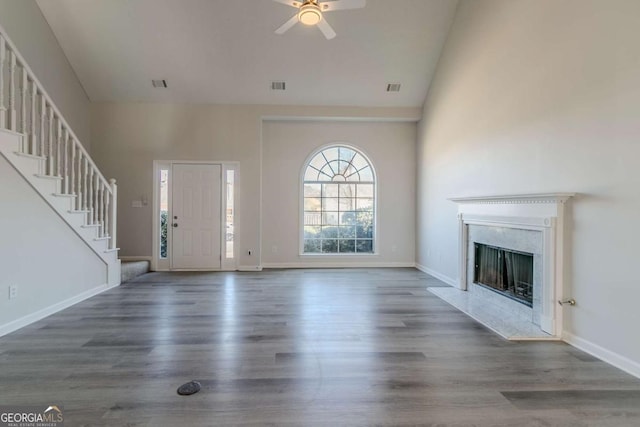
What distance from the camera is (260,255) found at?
6.13 metres

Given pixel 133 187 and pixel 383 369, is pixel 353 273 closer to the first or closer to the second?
pixel 383 369

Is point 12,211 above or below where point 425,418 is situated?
above

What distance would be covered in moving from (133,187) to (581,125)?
21.7ft

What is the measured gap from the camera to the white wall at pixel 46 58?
4.40 metres

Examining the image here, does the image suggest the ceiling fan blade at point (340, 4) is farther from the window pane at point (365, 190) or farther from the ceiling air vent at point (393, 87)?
the window pane at point (365, 190)

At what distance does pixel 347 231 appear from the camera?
6574mm

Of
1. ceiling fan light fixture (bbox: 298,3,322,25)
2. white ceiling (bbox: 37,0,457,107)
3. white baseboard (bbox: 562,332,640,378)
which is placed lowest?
white baseboard (bbox: 562,332,640,378)

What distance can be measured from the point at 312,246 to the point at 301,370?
427 cm

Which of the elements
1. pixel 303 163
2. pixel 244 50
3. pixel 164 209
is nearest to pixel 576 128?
pixel 303 163

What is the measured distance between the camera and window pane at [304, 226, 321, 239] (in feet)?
21.3

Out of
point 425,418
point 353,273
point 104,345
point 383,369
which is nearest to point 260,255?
point 353,273

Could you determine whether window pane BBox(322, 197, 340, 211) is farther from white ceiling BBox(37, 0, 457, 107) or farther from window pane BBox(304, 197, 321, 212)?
white ceiling BBox(37, 0, 457, 107)

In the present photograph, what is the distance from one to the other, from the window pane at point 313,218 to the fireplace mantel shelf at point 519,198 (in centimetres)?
283

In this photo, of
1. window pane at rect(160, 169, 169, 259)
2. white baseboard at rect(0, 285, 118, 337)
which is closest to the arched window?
window pane at rect(160, 169, 169, 259)
